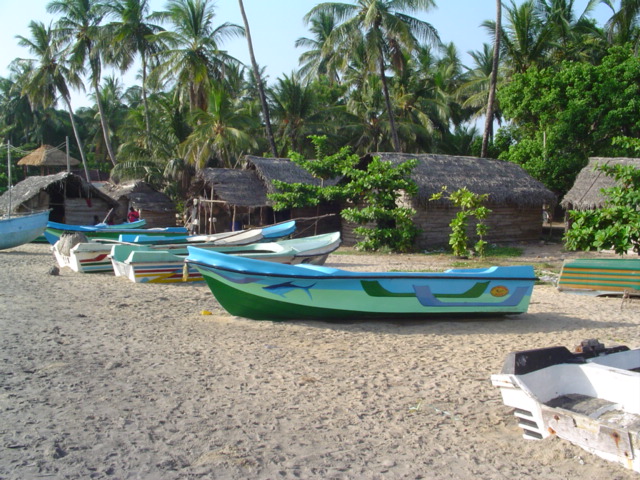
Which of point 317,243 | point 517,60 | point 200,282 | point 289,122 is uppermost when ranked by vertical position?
point 517,60

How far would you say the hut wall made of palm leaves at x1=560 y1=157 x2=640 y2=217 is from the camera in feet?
56.9

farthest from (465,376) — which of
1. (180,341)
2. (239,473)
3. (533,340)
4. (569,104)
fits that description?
(569,104)

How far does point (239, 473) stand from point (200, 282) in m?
8.48

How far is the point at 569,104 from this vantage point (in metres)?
21.0

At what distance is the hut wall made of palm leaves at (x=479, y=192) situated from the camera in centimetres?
1842

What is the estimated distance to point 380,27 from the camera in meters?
23.5

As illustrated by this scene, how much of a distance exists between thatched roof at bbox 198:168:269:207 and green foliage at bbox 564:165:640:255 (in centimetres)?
1366

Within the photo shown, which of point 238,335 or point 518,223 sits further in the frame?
point 518,223

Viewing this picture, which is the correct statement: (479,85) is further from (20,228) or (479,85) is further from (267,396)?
(267,396)

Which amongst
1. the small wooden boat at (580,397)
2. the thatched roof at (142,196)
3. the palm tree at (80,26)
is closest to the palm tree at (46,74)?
the palm tree at (80,26)

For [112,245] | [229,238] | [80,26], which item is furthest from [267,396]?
[80,26]

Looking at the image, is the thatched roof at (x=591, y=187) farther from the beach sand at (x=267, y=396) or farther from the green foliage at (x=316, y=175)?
the beach sand at (x=267, y=396)

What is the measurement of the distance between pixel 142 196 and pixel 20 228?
9159 mm

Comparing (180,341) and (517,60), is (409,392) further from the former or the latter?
(517,60)
